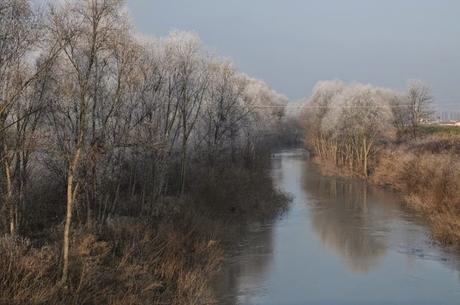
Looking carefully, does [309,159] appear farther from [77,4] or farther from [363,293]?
[77,4]

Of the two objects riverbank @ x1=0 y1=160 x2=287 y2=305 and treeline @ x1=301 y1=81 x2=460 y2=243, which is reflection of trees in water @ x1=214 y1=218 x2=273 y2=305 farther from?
treeline @ x1=301 y1=81 x2=460 y2=243

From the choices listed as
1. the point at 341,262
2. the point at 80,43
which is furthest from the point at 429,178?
the point at 80,43

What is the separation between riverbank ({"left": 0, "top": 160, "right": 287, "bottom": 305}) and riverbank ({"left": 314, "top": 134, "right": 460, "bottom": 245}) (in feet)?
24.9

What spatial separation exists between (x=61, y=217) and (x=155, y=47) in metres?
7.75

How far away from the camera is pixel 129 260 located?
12.3 metres

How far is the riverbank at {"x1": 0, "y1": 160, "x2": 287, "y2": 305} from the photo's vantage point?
29.6 feet

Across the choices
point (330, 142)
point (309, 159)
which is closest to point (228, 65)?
point (330, 142)

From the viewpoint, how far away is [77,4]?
1116 cm

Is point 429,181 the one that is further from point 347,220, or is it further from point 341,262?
point 341,262

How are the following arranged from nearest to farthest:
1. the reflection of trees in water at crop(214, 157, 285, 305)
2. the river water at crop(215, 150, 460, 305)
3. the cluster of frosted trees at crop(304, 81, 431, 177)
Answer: the river water at crop(215, 150, 460, 305) → the reflection of trees in water at crop(214, 157, 285, 305) → the cluster of frosted trees at crop(304, 81, 431, 177)

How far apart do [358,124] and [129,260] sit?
119ft

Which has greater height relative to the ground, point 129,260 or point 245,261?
point 129,260

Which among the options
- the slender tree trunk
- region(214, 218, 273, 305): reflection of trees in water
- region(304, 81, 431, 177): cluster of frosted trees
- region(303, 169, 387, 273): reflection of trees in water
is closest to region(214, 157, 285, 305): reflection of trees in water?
region(214, 218, 273, 305): reflection of trees in water

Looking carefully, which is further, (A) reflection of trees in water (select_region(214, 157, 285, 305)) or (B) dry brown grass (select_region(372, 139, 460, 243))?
(B) dry brown grass (select_region(372, 139, 460, 243))
